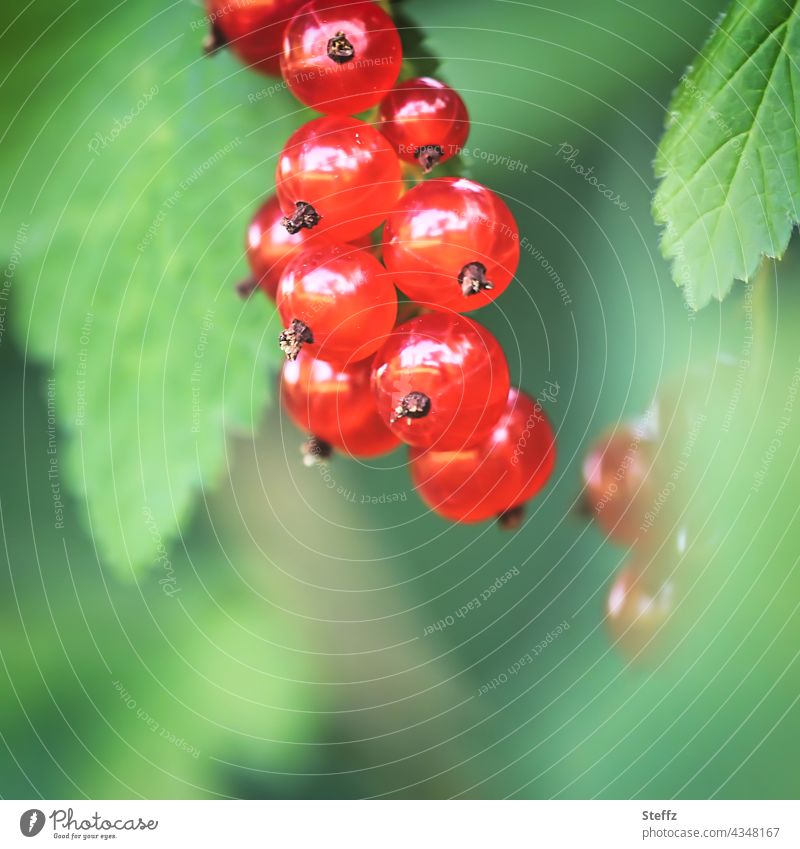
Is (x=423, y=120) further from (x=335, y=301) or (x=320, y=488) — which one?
(x=320, y=488)

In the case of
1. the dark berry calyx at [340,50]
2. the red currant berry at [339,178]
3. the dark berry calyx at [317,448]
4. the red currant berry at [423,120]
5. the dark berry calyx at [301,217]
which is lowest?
the dark berry calyx at [317,448]

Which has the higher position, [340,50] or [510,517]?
[340,50]

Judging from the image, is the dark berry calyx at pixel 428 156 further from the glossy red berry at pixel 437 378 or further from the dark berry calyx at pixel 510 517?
the dark berry calyx at pixel 510 517

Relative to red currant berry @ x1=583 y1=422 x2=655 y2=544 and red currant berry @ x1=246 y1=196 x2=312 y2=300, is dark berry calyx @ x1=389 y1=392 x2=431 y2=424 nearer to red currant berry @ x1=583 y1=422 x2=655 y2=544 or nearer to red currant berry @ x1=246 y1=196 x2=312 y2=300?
red currant berry @ x1=246 y1=196 x2=312 y2=300
